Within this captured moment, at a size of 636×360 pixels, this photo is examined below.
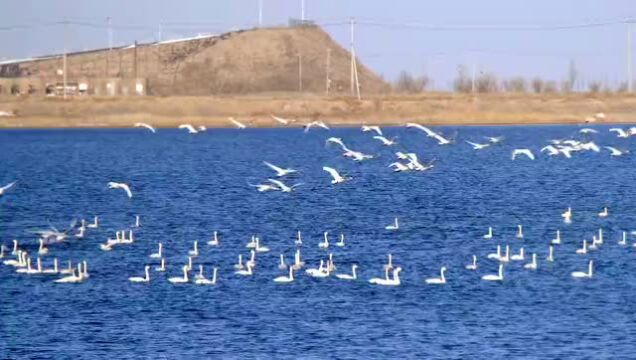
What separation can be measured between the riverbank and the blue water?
4945 cm

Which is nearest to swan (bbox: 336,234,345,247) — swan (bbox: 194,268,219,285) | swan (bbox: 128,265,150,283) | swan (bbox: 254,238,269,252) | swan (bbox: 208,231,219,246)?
swan (bbox: 254,238,269,252)

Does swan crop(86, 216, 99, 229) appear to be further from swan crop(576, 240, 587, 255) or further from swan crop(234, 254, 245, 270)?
swan crop(576, 240, 587, 255)

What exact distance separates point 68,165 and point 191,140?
39.3 metres

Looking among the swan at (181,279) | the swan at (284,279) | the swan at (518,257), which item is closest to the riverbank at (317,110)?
the swan at (518,257)

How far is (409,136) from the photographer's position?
15138cm

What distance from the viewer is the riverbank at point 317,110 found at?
152 meters

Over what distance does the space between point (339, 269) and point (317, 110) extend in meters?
103

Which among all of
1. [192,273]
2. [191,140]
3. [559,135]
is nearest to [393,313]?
[192,273]

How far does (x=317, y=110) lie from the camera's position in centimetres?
15212

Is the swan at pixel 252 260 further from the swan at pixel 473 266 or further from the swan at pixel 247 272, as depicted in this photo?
the swan at pixel 473 266

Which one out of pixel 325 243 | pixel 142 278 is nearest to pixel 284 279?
pixel 142 278

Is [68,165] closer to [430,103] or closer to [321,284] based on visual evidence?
[430,103]

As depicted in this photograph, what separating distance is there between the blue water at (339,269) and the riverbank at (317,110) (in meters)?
49.4

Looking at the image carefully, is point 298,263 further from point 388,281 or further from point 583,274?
point 583,274
